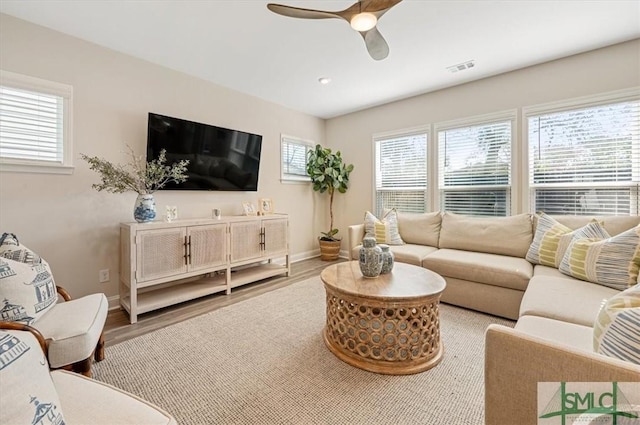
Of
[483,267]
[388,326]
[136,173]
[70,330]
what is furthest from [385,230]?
[70,330]

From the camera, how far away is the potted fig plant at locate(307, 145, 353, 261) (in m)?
4.76

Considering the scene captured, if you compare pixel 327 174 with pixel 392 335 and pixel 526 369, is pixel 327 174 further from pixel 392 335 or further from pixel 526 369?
pixel 526 369

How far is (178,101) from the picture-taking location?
3.27 m

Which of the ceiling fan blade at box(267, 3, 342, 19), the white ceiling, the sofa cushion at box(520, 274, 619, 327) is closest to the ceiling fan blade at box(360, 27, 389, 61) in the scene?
the ceiling fan blade at box(267, 3, 342, 19)

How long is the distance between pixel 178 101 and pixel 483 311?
415cm

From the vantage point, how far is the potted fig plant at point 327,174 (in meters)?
4.76

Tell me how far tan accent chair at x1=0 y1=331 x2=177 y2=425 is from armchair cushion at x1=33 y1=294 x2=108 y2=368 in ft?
1.31

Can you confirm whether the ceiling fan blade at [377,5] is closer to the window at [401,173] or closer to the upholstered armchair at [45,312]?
the upholstered armchair at [45,312]

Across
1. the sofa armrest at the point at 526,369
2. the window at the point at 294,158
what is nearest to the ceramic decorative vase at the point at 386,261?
the sofa armrest at the point at 526,369

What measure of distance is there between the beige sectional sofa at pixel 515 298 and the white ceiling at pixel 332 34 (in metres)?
1.83

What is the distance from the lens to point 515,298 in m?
2.42

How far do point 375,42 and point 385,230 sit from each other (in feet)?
7.68

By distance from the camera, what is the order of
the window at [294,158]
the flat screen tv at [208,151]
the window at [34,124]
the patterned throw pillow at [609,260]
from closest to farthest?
the patterned throw pillow at [609,260], the window at [34,124], the flat screen tv at [208,151], the window at [294,158]

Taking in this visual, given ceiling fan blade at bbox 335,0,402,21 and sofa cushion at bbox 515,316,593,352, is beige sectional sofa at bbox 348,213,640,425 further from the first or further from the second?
ceiling fan blade at bbox 335,0,402,21
